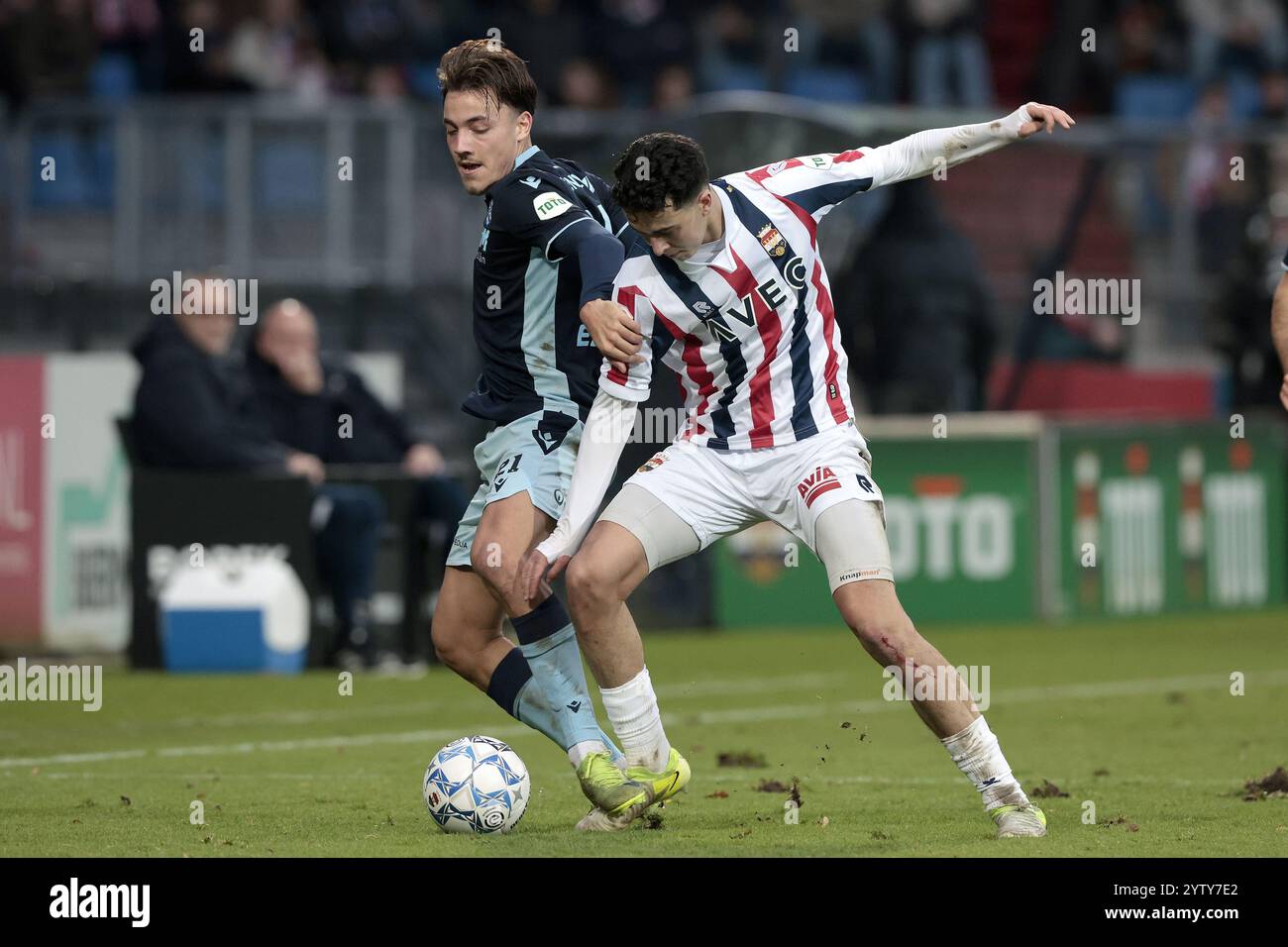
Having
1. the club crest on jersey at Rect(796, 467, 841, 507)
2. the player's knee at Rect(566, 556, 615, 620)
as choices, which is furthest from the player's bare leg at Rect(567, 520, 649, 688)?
the club crest on jersey at Rect(796, 467, 841, 507)

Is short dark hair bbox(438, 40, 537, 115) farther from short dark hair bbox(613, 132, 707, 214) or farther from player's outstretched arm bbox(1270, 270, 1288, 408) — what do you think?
player's outstretched arm bbox(1270, 270, 1288, 408)

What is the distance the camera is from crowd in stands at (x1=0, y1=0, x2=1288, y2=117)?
16.5 m

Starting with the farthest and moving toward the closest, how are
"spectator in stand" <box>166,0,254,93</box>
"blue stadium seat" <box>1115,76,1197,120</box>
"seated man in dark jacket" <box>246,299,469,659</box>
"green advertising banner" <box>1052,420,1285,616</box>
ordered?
"blue stadium seat" <box>1115,76,1197,120</box>, "spectator in stand" <box>166,0,254,93</box>, "green advertising banner" <box>1052,420,1285,616</box>, "seated man in dark jacket" <box>246,299,469,659</box>

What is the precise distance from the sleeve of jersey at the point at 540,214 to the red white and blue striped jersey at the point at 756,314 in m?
0.21

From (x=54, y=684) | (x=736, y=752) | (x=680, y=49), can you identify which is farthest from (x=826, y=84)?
(x=736, y=752)

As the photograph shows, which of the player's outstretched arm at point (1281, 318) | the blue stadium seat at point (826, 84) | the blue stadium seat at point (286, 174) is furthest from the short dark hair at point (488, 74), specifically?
the blue stadium seat at point (826, 84)

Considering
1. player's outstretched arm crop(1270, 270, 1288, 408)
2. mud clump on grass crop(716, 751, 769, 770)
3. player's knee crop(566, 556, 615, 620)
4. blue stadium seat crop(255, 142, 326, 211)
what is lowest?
mud clump on grass crop(716, 751, 769, 770)

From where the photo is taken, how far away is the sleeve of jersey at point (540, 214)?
6.63m

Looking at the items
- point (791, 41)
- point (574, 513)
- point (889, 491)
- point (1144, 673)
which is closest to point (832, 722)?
point (1144, 673)

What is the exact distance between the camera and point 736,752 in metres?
8.77

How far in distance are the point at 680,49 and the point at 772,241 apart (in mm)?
12144

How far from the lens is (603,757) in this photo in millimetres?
6688
